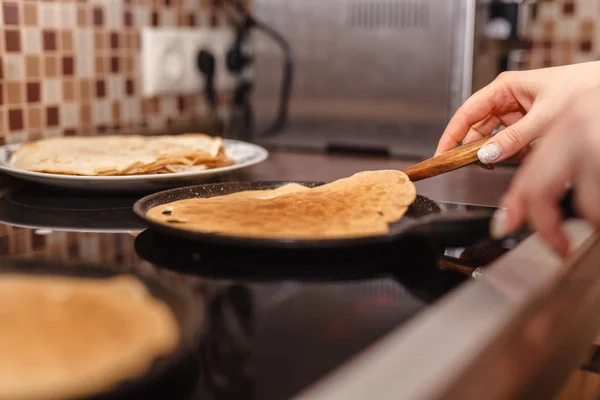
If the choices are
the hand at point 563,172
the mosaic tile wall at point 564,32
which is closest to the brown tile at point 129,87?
the hand at point 563,172

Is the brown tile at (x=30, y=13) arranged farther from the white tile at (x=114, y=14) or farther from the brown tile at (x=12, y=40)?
the white tile at (x=114, y=14)

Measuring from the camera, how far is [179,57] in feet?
5.08

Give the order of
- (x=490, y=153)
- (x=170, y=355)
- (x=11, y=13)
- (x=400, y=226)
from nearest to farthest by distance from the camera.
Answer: (x=170, y=355) → (x=400, y=226) → (x=490, y=153) → (x=11, y=13)

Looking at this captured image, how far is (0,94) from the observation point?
1166mm

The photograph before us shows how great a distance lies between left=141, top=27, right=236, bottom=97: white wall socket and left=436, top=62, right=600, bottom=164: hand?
74 centimetres

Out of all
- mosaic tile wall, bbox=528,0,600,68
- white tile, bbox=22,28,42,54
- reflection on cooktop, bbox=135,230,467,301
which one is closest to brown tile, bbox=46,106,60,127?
white tile, bbox=22,28,42,54

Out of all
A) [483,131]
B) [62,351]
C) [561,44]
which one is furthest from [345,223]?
[561,44]

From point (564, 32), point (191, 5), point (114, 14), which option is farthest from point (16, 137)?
point (564, 32)

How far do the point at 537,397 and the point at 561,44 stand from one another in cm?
175

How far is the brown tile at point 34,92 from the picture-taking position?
123cm

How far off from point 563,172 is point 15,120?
3.20 feet

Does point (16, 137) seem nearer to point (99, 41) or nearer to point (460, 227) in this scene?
point (99, 41)

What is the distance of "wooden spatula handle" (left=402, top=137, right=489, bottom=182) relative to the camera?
827 mm

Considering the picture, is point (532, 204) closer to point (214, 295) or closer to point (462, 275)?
point (462, 275)
